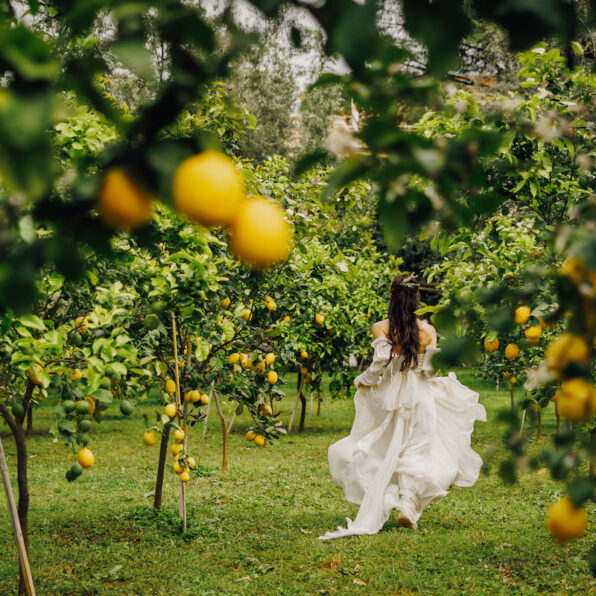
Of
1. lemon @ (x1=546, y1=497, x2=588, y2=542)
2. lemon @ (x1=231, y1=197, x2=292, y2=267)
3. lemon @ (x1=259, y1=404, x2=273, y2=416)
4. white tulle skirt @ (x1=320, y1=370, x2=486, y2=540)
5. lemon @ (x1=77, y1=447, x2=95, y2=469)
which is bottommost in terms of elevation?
white tulle skirt @ (x1=320, y1=370, x2=486, y2=540)

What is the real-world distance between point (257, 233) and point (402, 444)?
196 inches

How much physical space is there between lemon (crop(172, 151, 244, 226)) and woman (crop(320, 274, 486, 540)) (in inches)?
176

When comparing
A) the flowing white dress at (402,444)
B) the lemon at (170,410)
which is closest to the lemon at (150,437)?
the lemon at (170,410)

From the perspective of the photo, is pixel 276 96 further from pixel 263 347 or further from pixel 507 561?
pixel 507 561

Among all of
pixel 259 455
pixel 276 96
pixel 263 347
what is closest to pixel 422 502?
pixel 263 347

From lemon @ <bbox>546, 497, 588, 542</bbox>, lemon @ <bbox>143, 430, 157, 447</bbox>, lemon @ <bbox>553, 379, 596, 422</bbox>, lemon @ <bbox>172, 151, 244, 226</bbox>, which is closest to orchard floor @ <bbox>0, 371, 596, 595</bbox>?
lemon @ <bbox>143, 430, 157, 447</bbox>

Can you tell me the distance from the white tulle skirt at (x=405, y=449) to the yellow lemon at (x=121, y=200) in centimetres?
467

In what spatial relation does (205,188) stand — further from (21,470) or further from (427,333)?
(427,333)

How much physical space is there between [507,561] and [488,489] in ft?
8.14

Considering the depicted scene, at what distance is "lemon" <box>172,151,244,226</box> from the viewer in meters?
0.86

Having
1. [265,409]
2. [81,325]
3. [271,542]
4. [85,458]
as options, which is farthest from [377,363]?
[85,458]

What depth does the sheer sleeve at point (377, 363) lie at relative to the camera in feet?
18.5

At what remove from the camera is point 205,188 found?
34.0 inches

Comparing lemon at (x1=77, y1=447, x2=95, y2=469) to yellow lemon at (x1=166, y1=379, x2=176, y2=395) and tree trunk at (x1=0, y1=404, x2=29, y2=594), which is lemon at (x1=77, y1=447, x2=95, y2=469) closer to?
tree trunk at (x1=0, y1=404, x2=29, y2=594)
